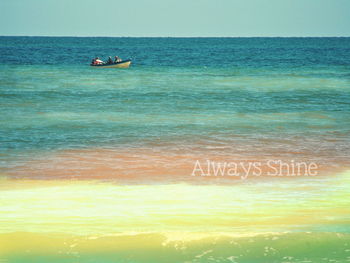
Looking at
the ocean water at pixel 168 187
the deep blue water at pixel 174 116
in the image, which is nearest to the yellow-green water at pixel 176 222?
the ocean water at pixel 168 187

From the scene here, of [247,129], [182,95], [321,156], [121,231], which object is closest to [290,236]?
[121,231]

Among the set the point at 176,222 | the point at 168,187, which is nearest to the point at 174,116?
the point at 168,187

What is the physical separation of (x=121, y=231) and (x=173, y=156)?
21.5ft

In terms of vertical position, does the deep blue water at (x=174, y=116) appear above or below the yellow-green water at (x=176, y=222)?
above

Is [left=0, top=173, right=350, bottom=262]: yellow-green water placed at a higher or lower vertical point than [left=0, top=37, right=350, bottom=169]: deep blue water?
lower

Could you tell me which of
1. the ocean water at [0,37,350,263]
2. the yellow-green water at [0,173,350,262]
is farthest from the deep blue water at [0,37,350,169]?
the yellow-green water at [0,173,350,262]

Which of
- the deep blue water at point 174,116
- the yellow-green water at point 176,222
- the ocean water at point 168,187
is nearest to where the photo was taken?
the yellow-green water at point 176,222

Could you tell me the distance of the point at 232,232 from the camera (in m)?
7.58

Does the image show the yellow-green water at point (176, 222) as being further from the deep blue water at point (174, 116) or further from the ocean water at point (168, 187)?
the deep blue water at point (174, 116)

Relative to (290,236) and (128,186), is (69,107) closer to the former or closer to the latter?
(128,186)

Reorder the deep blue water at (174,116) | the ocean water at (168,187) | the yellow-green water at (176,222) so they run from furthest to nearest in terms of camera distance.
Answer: the deep blue water at (174,116), the ocean water at (168,187), the yellow-green water at (176,222)

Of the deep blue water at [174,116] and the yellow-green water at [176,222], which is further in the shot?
the deep blue water at [174,116]

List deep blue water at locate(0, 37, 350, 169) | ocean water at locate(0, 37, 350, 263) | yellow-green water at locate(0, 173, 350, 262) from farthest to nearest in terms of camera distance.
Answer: deep blue water at locate(0, 37, 350, 169)
ocean water at locate(0, 37, 350, 263)
yellow-green water at locate(0, 173, 350, 262)

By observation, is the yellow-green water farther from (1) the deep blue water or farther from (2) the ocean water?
(1) the deep blue water
